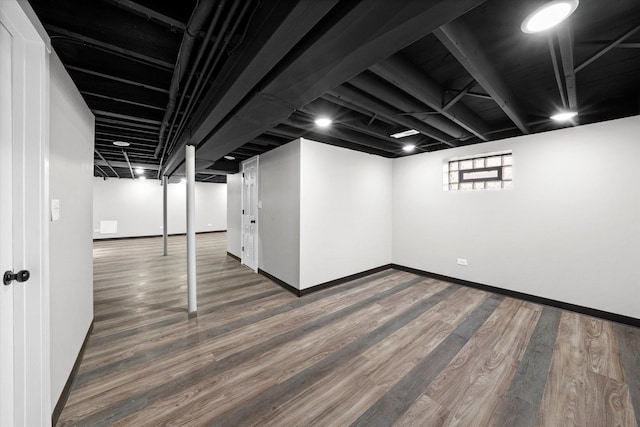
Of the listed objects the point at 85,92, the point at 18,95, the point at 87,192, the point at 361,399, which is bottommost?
the point at 361,399

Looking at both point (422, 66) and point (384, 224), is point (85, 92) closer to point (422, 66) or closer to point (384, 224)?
point (422, 66)

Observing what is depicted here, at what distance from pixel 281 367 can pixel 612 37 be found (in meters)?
3.65

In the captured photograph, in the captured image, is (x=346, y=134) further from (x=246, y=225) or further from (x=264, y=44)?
(x=246, y=225)

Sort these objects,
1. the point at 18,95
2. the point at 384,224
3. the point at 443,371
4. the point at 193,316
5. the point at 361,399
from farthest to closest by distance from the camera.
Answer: the point at 384,224 → the point at 193,316 → the point at 443,371 → the point at 361,399 → the point at 18,95

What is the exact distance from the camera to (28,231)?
1.20m

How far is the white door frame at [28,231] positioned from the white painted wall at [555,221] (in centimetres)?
476

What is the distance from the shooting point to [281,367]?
1934 millimetres

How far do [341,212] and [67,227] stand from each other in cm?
325

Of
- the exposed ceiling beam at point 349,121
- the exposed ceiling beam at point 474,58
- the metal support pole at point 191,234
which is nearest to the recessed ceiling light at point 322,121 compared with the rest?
the exposed ceiling beam at point 349,121

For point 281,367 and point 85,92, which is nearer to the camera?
point 281,367

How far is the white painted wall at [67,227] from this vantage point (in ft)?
4.82

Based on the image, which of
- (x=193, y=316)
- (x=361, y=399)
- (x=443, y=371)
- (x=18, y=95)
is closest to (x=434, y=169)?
(x=443, y=371)

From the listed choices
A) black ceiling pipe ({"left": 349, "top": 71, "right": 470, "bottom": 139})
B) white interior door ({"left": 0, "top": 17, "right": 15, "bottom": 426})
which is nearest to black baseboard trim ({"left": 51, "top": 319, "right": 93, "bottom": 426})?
white interior door ({"left": 0, "top": 17, "right": 15, "bottom": 426})

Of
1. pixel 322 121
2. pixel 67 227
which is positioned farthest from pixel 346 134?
pixel 67 227
